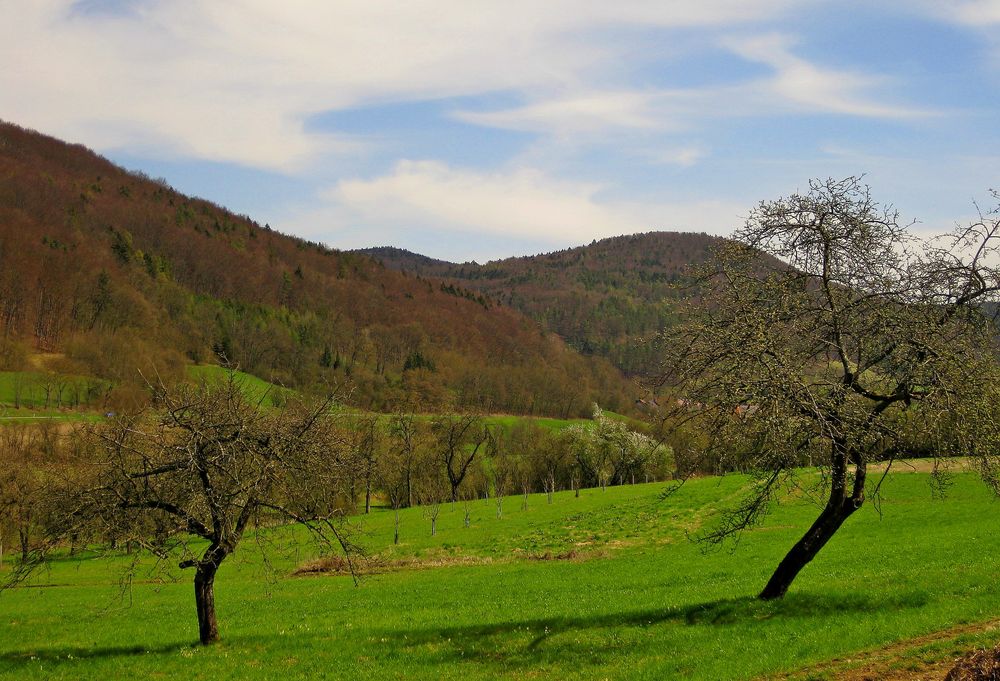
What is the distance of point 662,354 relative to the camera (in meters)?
17.3

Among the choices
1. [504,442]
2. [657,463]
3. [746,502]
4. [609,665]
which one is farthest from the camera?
[504,442]

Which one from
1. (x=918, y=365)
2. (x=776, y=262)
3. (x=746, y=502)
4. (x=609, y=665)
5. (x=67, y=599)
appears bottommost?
(x=67, y=599)

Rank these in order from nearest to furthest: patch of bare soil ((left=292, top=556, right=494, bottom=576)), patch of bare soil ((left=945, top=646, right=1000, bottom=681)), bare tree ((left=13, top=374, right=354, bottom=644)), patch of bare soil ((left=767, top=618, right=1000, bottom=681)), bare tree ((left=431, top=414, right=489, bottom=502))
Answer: patch of bare soil ((left=945, top=646, right=1000, bottom=681))
patch of bare soil ((left=767, top=618, right=1000, bottom=681))
bare tree ((left=13, top=374, right=354, bottom=644))
patch of bare soil ((left=292, top=556, right=494, bottom=576))
bare tree ((left=431, top=414, right=489, bottom=502))

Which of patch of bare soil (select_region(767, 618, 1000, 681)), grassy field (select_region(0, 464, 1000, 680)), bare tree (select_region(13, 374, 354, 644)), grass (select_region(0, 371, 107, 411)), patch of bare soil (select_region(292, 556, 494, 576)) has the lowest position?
patch of bare soil (select_region(292, 556, 494, 576))

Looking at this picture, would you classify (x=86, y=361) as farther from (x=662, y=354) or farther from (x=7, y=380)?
(x=662, y=354)

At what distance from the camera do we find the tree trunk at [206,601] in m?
18.8

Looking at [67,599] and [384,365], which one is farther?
[384,365]

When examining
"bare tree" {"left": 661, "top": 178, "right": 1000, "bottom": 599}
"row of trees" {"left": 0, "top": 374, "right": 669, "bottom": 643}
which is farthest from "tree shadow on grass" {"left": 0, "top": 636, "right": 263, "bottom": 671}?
"bare tree" {"left": 661, "top": 178, "right": 1000, "bottom": 599}

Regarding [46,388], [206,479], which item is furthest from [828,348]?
[46,388]

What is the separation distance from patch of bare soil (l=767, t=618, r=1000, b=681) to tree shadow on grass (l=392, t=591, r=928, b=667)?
8.54 ft

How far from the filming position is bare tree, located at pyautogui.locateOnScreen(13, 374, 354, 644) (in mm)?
17562

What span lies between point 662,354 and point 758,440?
3.05 m

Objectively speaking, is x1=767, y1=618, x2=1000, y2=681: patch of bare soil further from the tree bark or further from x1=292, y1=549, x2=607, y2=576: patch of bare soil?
x1=292, y1=549, x2=607, y2=576: patch of bare soil

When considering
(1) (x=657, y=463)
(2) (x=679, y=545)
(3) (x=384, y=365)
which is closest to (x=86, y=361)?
(3) (x=384, y=365)
